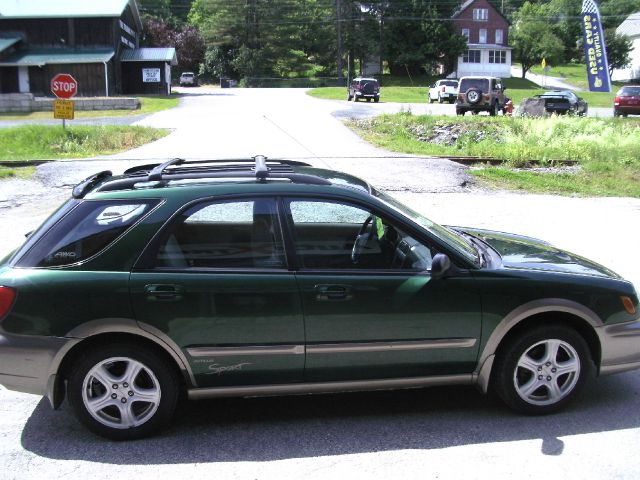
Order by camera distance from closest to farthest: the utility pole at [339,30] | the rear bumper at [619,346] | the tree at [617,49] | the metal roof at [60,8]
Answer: the rear bumper at [619,346] < the metal roof at [60,8] < the utility pole at [339,30] < the tree at [617,49]

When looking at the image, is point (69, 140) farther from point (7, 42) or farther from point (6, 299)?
point (7, 42)

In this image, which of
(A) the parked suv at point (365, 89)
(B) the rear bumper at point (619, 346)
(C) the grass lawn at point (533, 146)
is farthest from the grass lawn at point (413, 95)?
(B) the rear bumper at point (619, 346)

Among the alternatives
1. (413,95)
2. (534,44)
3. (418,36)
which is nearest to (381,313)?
(413,95)

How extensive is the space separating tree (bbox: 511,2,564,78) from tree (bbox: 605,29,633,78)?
5739 mm

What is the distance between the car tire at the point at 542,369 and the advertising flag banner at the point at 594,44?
1871 inches

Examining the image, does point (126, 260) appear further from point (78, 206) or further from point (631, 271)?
point (631, 271)

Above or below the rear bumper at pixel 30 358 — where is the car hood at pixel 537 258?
above

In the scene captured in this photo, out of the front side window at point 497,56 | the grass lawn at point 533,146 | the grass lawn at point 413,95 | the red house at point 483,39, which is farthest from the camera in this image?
the front side window at point 497,56

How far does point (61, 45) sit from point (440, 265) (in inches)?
2029

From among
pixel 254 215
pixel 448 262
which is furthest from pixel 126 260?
pixel 448 262

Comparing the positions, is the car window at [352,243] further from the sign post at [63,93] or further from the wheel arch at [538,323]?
the sign post at [63,93]

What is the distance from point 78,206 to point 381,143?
57.7 feet

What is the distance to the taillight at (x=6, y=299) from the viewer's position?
3.70 meters

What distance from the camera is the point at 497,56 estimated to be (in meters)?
83.1
